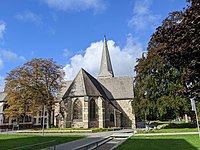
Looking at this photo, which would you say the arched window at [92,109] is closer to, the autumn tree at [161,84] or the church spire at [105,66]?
the autumn tree at [161,84]

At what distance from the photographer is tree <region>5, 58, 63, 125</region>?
34.2m

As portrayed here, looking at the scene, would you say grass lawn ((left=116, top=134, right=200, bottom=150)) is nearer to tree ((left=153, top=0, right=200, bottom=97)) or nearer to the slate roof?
tree ((left=153, top=0, right=200, bottom=97))

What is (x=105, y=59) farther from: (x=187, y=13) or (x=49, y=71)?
(x=187, y=13)

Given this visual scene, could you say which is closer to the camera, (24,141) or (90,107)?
(24,141)

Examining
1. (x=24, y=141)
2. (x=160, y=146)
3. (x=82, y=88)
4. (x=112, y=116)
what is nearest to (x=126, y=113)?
(x=112, y=116)

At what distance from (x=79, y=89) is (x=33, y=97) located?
29.2ft

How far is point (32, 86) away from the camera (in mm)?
35062

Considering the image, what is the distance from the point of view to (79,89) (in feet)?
126

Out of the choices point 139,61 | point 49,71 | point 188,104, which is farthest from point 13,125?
point 188,104

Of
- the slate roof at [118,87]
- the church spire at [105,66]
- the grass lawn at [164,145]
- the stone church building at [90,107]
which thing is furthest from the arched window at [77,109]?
the grass lawn at [164,145]

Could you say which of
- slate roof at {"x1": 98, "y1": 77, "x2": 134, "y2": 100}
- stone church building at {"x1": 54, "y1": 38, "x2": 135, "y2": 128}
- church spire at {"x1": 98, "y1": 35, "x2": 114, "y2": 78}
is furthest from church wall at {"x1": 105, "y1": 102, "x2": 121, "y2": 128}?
church spire at {"x1": 98, "y1": 35, "x2": 114, "y2": 78}

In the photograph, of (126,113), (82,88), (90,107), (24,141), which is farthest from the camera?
(126,113)

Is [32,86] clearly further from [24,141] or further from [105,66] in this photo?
Answer: [105,66]

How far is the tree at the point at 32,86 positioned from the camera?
34.2 m
